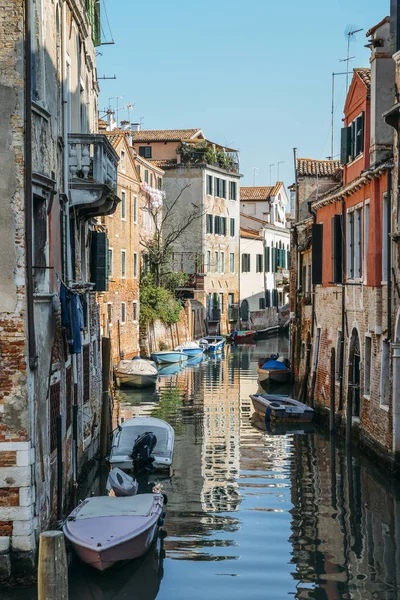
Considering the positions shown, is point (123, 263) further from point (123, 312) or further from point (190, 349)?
point (190, 349)

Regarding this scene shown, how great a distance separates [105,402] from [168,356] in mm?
19712

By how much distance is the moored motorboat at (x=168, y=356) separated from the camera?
120 ft

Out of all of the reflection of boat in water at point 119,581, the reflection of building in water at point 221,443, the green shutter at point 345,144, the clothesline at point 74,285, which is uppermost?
the green shutter at point 345,144

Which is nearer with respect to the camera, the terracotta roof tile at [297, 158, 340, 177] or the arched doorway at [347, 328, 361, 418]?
the arched doorway at [347, 328, 361, 418]

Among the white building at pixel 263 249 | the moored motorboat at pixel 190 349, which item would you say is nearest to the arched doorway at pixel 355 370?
the moored motorboat at pixel 190 349

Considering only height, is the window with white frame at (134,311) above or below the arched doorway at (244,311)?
above

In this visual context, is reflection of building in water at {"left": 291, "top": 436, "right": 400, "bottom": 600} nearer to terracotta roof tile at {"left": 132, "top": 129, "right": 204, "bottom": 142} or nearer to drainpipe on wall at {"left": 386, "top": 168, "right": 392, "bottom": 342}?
drainpipe on wall at {"left": 386, "top": 168, "right": 392, "bottom": 342}

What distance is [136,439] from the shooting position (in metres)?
16.3

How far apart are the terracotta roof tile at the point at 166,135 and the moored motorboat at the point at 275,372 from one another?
22.0 metres

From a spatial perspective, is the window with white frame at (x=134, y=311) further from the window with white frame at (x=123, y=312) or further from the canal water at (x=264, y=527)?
the canal water at (x=264, y=527)

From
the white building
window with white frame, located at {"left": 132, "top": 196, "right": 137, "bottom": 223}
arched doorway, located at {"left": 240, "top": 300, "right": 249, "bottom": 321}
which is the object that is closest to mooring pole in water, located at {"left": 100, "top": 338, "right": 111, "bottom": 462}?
window with white frame, located at {"left": 132, "top": 196, "right": 137, "bottom": 223}

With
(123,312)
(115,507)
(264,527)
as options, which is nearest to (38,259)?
(115,507)

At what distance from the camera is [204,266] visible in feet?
161

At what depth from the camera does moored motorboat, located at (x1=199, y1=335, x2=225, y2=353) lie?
43938mm
